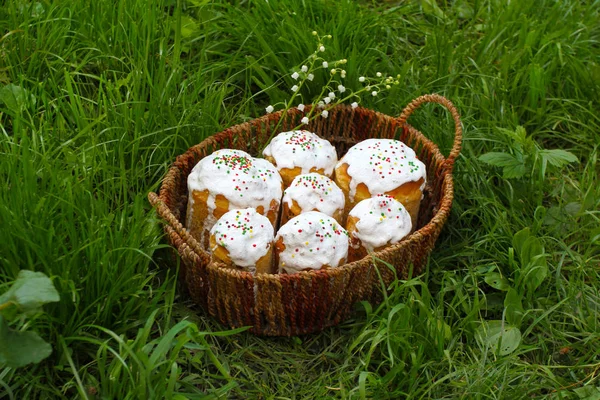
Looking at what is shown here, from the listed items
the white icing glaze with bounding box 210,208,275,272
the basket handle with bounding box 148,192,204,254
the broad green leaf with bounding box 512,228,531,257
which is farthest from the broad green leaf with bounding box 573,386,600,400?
the basket handle with bounding box 148,192,204,254

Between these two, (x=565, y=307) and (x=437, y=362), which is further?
(x=565, y=307)

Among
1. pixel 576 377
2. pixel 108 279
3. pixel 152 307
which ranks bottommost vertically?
pixel 576 377

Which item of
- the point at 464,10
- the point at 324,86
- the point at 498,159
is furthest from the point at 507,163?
the point at 464,10

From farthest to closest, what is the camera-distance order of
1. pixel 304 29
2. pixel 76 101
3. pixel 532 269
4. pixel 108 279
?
pixel 304 29
pixel 76 101
pixel 532 269
pixel 108 279

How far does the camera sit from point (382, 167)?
2.09 m

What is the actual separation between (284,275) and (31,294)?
1.91ft

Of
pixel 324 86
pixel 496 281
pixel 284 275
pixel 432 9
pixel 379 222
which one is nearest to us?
→ pixel 284 275

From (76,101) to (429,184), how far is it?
1063 mm

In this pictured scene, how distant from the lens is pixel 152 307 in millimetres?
1857

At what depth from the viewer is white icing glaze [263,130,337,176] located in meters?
2.14

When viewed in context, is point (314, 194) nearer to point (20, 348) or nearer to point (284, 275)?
point (284, 275)

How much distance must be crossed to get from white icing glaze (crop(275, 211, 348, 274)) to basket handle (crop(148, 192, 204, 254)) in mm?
218

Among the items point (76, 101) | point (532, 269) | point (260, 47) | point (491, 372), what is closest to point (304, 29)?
point (260, 47)

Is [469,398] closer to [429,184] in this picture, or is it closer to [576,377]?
[576,377]
